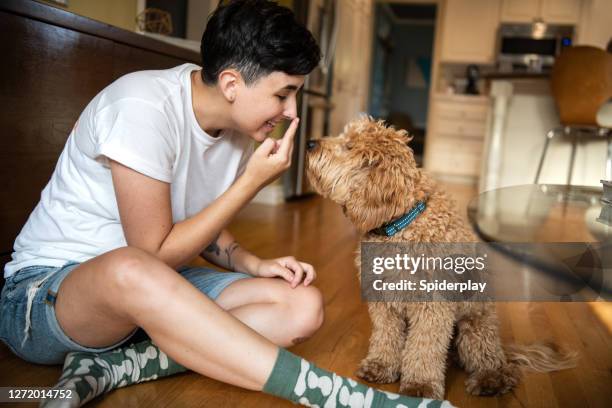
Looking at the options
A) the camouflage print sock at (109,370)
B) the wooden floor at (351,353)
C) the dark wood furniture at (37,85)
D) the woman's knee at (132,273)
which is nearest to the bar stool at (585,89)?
the wooden floor at (351,353)

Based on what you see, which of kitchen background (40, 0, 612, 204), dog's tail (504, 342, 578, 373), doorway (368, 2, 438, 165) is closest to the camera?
dog's tail (504, 342, 578, 373)

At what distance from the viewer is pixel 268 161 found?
3.94 ft

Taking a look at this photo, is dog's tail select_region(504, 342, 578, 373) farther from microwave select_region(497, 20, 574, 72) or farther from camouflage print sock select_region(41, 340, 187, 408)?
microwave select_region(497, 20, 574, 72)

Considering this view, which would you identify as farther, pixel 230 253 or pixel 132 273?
pixel 230 253

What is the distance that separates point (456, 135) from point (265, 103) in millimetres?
6605

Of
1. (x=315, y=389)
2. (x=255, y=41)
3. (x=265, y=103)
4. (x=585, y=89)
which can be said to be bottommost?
(x=315, y=389)

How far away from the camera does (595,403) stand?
4.35 feet

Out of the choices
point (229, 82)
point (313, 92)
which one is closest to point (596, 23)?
point (313, 92)

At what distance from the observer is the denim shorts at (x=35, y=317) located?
3.84ft

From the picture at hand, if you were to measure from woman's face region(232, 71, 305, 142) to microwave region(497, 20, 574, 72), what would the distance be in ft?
21.5

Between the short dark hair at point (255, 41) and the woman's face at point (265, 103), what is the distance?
18mm

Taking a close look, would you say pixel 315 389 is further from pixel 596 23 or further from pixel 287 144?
pixel 596 23

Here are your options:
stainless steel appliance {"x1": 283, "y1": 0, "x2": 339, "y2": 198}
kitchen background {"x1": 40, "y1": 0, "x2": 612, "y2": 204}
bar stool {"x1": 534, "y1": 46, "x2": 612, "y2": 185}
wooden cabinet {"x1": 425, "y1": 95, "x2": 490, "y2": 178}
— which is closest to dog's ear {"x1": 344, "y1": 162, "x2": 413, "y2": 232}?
kitchen background {"x1": 40, "y1": 0, "x2": 612, "y2": 204}

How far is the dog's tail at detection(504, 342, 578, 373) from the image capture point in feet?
4.93
